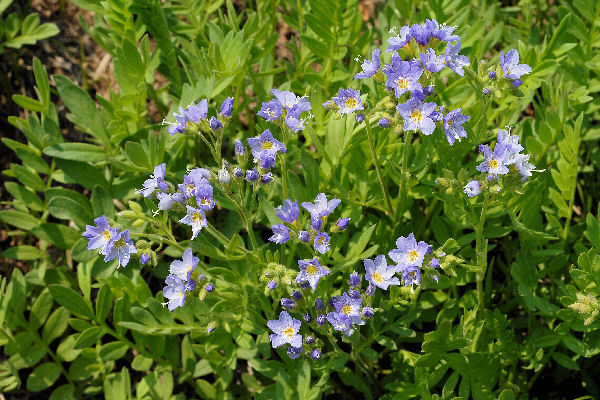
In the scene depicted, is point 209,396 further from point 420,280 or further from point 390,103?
point 390,103

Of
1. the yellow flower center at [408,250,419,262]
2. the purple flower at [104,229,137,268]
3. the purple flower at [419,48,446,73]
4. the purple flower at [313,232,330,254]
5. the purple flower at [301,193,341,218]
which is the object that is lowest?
the yellow flower center at [408,250,419,262]

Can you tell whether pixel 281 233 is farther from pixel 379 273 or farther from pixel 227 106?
pixel 227 106

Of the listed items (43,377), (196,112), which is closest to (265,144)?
(196,112)

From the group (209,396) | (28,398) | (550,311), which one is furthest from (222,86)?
(28,398)

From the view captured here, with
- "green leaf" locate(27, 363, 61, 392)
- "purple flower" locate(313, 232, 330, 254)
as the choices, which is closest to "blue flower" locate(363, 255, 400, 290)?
"purple flower" locate(313, 232, 330, 254)

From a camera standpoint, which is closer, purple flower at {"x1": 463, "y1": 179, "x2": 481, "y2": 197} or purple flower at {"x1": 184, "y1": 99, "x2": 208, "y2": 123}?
purple flower at {"x1": 463, "y1": 179, "x2": 481, "y2": 197}

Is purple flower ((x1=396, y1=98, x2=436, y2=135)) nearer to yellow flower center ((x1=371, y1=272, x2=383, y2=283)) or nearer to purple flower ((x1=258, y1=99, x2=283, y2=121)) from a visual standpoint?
purple flower ((x1=258, y1=99, x2=283, y2=121))

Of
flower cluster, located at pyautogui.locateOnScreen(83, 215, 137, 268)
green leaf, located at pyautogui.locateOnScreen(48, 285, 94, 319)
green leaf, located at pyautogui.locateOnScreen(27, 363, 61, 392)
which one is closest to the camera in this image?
flower cluster, located at pyautogui.locateOnScreen(83, 215, 137, 268)
